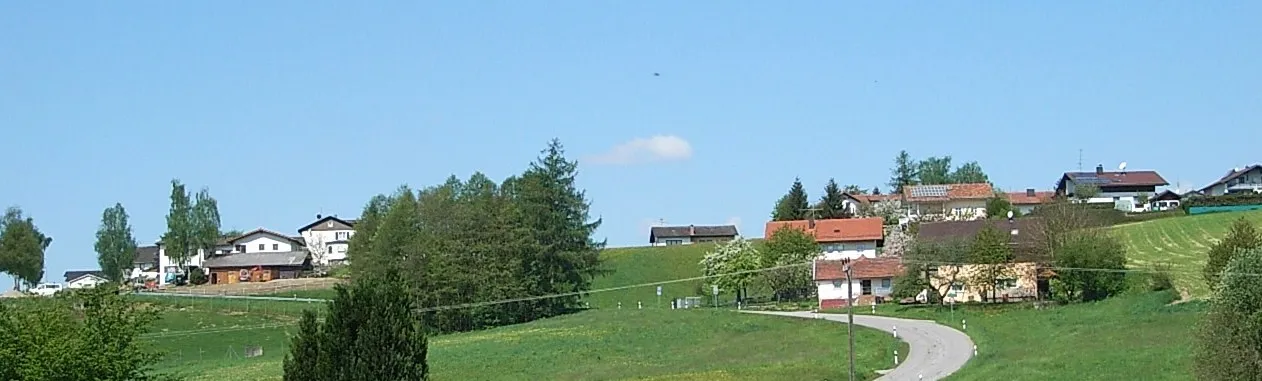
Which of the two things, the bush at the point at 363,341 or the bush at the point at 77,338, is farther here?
A: the bush at the point at 77,338

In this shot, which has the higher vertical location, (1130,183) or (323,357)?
(1130,183)

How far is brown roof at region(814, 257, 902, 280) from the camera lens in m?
89.2

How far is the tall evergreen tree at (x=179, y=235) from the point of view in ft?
447

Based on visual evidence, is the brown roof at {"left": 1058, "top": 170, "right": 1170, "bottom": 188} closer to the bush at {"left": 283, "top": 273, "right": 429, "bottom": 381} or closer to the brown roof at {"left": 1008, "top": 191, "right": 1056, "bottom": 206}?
the brown roof at {"left": 1008, "top": 191, "right": 1056, "bottom": 206}

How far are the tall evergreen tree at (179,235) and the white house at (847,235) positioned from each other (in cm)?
6024

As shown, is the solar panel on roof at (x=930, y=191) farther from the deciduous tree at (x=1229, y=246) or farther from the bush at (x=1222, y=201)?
the deciduous tree at (x=1229, y=246)

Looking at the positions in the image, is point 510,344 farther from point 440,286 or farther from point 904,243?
point 904,243

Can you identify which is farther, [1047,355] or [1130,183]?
[1130,183]

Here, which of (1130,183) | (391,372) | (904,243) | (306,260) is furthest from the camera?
(1130,183)

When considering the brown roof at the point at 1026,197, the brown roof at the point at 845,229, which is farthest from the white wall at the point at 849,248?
the brown roof at the point at 1026,197

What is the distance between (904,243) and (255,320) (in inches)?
1884

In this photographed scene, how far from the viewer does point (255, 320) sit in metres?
88.6

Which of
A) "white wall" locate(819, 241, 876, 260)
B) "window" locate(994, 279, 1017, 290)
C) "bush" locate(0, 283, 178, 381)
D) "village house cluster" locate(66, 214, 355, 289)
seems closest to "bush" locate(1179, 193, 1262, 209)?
"white wall" locate(819, 241, 876, 260)

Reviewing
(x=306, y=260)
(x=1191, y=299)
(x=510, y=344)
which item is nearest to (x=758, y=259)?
(x=510, y=344)
